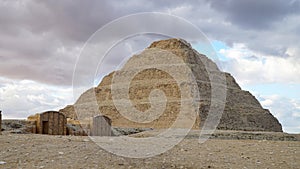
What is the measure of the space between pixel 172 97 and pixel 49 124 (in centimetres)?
4317

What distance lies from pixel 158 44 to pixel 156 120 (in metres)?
25.2

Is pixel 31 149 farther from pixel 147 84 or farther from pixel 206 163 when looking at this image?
pixel 147 84

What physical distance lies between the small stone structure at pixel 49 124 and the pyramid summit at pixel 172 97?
31.2m

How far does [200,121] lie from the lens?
169 ft

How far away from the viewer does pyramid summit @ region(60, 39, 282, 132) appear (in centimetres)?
5743

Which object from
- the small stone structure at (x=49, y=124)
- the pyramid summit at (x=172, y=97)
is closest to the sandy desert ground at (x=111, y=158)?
the small stone structure at (x=49, y=124)

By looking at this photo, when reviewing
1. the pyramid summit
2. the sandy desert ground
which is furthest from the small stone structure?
the pyramid summit

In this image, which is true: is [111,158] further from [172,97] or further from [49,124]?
[172,97]

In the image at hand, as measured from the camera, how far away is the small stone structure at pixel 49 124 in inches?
793

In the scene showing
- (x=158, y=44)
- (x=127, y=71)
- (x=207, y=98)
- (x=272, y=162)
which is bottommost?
(x=272, y=162)

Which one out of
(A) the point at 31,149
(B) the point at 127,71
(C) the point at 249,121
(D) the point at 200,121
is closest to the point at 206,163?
(A) the point at 31,149

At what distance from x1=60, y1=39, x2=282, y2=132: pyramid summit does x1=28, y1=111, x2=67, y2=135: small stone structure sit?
3120 centimetres

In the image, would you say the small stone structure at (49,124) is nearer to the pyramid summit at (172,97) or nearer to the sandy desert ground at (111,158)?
the sandy desert ground at (111,158)

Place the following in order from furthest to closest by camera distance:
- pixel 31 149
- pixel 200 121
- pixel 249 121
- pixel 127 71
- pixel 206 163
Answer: pixel 127 71 → pixel 249 121 → pixel 200 121 → pixel 31 149 → pixel 206 163
